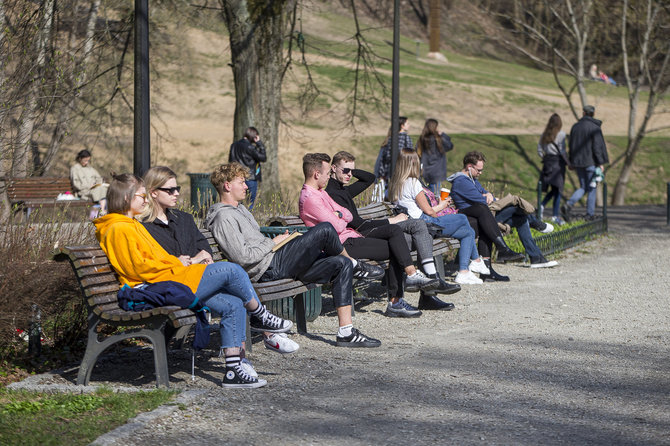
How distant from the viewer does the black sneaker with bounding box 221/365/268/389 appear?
18.8ft

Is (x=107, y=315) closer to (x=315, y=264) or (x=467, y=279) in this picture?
(x=315, y=264)

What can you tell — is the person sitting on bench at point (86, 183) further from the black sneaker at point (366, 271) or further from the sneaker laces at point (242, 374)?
the sneaker laces at point (242, 374)

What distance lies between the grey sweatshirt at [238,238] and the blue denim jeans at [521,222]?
4.95 meters

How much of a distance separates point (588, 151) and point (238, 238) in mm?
10728

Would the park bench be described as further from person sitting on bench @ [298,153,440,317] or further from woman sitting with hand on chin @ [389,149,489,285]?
woman sitting with hand on chin @ [389,149,489,285]

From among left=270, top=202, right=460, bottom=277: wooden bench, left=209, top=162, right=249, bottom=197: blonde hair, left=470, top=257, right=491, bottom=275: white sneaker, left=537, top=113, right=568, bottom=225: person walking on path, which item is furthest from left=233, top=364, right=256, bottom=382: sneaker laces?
left=537, top=113, right=568, bottom=225: person walking on path

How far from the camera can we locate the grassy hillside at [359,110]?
2653 cm

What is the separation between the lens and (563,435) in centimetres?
471

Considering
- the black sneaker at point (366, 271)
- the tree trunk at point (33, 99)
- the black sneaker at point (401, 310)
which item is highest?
the tree trunk at point (33, 99)

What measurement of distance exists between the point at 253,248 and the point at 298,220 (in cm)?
174

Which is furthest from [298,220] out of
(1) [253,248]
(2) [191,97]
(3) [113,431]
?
(2) [191,97]

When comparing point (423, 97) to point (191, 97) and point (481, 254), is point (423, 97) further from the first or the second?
point (481, 254)

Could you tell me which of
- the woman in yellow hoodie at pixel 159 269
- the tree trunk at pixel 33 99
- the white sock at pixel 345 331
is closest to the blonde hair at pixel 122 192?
the woman in yellow hoodie at pixel 159 269

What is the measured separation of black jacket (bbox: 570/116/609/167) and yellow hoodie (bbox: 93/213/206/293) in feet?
37.2
